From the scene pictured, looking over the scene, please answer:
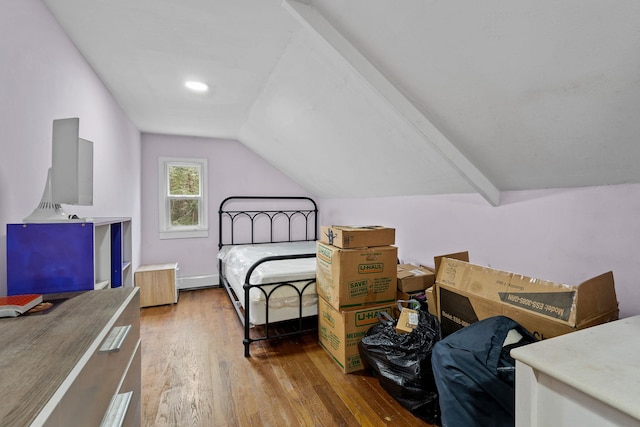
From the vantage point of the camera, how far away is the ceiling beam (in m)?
1.50

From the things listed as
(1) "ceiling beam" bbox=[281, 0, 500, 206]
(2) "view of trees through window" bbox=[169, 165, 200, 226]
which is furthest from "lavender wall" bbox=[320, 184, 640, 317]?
(2) "view of trees through window" bbox=[169, 165, 200, 226]

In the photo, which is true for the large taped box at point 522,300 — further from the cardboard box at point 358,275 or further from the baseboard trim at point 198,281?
the baseboard trim at point 198,281

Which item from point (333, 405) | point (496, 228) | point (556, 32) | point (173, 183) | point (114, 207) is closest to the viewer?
point (556, 32)

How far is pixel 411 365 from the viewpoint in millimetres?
1657

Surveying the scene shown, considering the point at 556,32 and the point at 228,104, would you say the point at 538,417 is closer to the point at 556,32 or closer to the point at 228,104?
the point at 556,32

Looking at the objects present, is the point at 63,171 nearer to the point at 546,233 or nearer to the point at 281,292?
the point at 281,292

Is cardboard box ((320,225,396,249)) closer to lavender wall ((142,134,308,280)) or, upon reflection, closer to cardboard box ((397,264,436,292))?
cardboard box ((397,264,436,292))

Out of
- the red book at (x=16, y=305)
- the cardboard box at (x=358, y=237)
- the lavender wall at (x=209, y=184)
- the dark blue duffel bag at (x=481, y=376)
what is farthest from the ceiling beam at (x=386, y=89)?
the lavender wall at (x=209, y=184)

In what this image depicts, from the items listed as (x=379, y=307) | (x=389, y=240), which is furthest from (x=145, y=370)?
(x=389, y=240)

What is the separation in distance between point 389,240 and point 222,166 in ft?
9.71

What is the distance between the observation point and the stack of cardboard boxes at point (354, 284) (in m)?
2.06

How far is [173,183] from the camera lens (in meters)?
4.09

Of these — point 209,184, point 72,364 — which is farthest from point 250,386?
point 209,184

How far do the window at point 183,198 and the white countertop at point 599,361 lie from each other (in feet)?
13.4
